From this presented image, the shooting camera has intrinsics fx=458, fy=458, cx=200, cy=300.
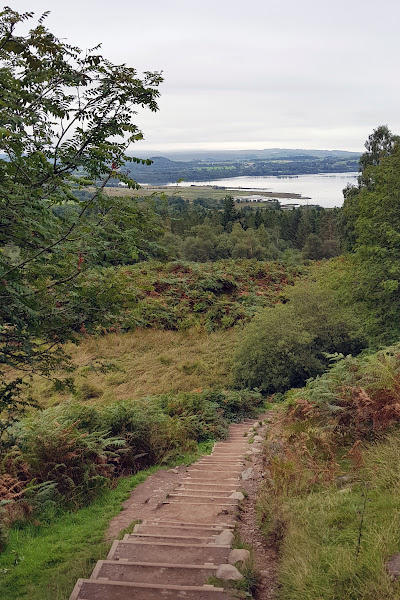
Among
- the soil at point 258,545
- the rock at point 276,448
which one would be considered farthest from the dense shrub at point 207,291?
the soil at point 258,545

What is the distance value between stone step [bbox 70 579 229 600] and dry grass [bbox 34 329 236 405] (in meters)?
8.08

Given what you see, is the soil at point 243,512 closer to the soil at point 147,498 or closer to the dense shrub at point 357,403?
the soil at point 147,498

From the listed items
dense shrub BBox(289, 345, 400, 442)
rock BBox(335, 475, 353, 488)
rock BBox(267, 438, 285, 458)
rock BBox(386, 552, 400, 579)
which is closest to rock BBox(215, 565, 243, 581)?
rock BBox(386, 552, 400, 579)

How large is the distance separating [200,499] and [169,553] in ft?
6.67

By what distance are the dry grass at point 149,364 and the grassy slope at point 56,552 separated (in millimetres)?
5462

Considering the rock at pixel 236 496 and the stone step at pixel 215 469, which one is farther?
the stone step at pixel 215 469

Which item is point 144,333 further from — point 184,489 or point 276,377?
point 184,489

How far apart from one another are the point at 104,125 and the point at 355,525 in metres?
4.38

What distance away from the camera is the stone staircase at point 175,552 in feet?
13.4

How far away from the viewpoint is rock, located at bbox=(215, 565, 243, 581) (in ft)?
13.7

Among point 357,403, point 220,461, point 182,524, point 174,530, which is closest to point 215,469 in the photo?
point 220,461

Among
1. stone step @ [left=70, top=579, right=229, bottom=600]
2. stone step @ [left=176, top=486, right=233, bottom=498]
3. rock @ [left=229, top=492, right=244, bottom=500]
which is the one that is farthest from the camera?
stone step @ [left=176, top=486, right=233, bottom=498]

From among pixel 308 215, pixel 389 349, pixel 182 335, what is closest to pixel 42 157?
pixel 389 349

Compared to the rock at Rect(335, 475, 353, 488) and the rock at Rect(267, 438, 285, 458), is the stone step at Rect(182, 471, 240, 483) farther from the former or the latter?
the rock at Rect(335, 475, 353, 488)
